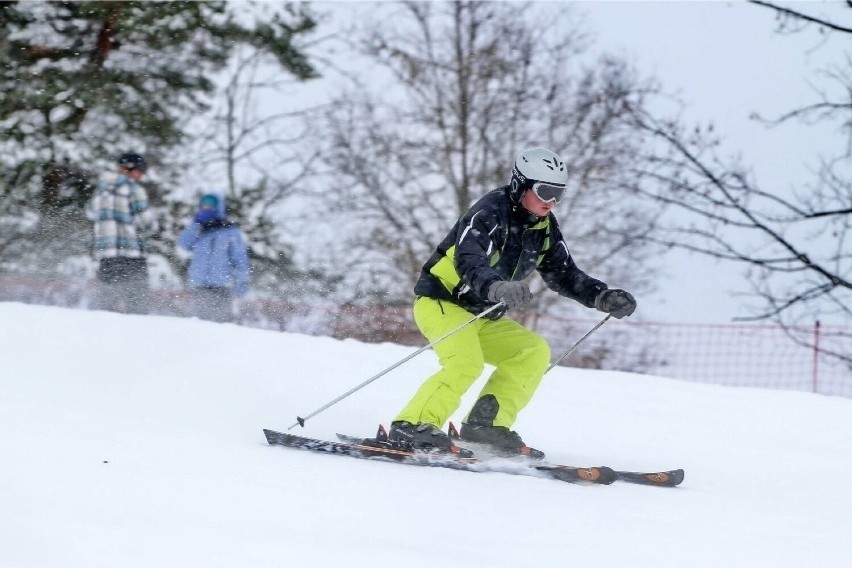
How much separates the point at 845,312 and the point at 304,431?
6.14 metres

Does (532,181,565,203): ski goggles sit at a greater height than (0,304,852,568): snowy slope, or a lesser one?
greater

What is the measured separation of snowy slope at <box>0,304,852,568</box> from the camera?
3127 millimetres

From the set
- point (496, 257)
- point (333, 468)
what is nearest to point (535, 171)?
point (496, 257)

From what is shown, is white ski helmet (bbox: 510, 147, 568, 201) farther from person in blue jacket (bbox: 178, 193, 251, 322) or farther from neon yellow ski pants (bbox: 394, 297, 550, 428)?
person in blue jacket (bbox: 178, 193, 251, 322)

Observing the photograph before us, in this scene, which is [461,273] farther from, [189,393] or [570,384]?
[570,384]

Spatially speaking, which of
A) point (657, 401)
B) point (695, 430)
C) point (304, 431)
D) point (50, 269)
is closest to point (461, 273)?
point (304, 431)

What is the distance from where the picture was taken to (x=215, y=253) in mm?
8148

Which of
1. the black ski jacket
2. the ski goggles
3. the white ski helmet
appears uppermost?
the white ski helmet

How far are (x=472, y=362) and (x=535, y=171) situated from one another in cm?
90

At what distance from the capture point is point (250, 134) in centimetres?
1439

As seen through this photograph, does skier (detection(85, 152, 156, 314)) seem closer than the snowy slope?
No

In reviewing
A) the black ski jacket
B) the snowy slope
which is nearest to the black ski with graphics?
the snowy slope

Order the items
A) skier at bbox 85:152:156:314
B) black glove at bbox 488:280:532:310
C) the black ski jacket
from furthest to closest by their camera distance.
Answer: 1. skier at bbox 85:152:156:314
2. the black ski jacket
3. black glove at bbox 488:280:532:310

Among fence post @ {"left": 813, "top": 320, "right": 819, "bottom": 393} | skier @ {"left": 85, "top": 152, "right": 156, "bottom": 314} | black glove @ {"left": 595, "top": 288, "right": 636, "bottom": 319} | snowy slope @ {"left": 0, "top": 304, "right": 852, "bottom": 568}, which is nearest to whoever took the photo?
snowy slope @ {"left": 0, "top": 304, "right": 852, "bottom": 568}
